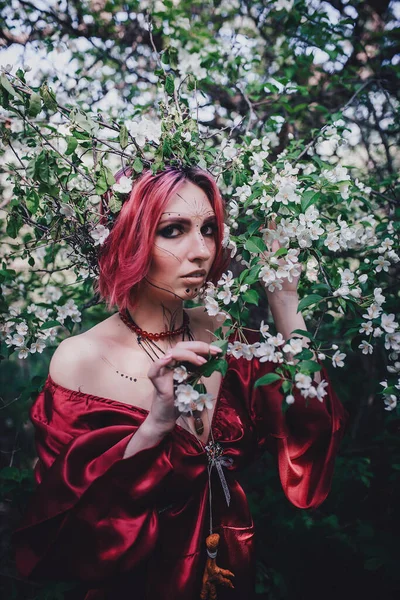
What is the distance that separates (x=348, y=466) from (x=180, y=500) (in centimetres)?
121

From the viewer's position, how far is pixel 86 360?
1.35m

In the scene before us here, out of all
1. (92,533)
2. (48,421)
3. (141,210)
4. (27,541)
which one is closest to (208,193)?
(141,210)

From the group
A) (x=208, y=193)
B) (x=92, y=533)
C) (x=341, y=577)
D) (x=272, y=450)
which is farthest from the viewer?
(x=341, y=577)

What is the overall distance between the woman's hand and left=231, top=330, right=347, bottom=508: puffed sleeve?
49 cm

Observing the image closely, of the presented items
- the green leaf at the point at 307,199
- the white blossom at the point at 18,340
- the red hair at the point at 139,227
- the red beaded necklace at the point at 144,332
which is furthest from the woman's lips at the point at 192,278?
the white blossom at the point at 18,340

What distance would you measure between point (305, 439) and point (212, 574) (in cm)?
48

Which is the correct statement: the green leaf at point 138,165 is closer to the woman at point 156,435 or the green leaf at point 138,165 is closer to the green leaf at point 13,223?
the woman at point 156,435

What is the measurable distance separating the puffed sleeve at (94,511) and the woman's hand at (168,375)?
0.10 m

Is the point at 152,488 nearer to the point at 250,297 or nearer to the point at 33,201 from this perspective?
the point at 250,297

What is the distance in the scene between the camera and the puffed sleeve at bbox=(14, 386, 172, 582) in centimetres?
115

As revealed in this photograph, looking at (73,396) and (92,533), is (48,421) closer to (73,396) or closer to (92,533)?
(73,396)

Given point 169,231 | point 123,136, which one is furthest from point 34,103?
point 169,231

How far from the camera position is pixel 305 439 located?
145cm

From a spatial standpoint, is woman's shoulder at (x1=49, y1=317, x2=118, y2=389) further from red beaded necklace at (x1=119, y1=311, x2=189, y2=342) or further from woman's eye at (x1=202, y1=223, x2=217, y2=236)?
woman's eye at (x1=202, y1=223, x2=217, y2=236)
